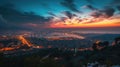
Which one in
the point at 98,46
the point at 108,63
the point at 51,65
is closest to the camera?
the point at 51,65

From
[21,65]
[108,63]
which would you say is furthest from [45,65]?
[108,63]

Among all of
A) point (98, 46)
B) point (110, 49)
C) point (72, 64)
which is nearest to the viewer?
point (72, 64)

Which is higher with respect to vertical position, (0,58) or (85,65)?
(0,58)

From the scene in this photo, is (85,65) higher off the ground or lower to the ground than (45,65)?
lower

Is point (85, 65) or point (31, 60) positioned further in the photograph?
point (85, 65)

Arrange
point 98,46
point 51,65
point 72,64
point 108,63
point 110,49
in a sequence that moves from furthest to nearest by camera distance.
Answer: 1. point 98,46
2. point 110,49
3. point 72,64
4. point 108,63
5. point 51,65

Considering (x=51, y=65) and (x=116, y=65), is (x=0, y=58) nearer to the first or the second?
(x=51, y=65)

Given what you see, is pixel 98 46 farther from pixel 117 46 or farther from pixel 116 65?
pixel 116 65

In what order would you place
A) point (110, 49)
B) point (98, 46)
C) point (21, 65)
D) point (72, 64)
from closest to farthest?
1. point (21, 65)
2. point (72, 64)
3. point (110, 49)
4. point (98, 46)

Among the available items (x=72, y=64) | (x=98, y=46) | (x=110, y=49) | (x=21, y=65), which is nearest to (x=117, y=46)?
(x=110, y=49)
